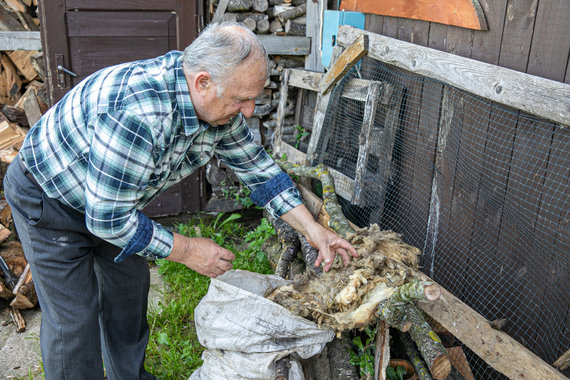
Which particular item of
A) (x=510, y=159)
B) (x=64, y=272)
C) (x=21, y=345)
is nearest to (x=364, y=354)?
(x=510, y=159)

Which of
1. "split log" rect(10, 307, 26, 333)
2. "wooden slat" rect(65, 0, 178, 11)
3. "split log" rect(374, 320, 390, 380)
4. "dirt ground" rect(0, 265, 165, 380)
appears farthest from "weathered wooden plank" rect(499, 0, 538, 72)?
"split log" rect(10, 307, 26, 333)

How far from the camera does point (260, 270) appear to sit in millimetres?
4230

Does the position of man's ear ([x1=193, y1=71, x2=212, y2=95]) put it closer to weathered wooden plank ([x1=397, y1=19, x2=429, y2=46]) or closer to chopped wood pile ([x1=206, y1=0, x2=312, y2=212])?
weathered wooden plank ([x1=397, y1=19, x2=429, y2=46])

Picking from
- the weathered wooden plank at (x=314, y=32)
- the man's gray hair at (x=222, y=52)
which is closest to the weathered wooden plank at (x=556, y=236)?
the man's gray hair at (x=222, y=52)

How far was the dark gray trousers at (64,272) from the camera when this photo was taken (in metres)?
2.26

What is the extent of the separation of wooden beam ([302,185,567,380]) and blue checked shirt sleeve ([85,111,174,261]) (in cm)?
149

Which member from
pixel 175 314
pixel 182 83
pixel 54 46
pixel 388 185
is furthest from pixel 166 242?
pixel 54 46

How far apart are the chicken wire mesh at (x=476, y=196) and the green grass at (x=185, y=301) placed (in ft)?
3.26

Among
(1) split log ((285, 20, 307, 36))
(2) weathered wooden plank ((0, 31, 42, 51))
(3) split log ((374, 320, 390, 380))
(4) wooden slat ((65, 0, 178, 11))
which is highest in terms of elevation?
(4) wooden slat ((65, 0, 178, 11))

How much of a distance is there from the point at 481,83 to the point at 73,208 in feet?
6.83

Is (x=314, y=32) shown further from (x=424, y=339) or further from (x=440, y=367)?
(x=440, y=367)

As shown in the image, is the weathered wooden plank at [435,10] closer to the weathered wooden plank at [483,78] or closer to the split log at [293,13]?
the weathered wooden plank at [483,78]

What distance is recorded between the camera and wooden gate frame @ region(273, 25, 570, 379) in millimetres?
2197

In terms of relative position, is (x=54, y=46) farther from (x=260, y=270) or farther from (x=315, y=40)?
(x=260, y=270)
